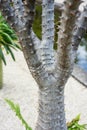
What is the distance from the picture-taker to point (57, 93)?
2.73 metres

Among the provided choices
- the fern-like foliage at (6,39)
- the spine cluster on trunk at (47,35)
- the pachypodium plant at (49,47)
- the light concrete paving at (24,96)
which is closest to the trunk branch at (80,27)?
the pachypodium plant at (49,47)

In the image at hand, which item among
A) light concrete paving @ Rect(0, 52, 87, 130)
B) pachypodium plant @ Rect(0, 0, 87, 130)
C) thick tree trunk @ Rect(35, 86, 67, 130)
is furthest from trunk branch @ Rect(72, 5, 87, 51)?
light concrete paving @ Rect(0, 52, 87, 130)

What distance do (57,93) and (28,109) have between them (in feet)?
6.09

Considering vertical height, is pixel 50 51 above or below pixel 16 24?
below

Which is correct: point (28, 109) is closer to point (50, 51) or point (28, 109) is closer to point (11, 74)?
point (11, 74)

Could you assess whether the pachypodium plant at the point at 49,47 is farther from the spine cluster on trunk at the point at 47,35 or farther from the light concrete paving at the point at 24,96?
the light concrete paving at the point at 24,96

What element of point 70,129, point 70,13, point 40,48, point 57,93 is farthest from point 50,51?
point 70,129

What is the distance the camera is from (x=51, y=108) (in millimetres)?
2766

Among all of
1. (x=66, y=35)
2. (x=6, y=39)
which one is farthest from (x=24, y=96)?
(x=66, y=35)

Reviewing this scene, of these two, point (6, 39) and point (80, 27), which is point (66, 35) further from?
point (6, 39)

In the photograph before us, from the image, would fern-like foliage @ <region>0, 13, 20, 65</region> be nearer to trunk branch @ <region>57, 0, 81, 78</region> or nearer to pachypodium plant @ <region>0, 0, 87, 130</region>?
pachypodium plant @ <region>0, 0, 87, 130</region>

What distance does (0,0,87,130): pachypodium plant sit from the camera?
7.22 ft

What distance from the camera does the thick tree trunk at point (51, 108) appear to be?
8.95 feet

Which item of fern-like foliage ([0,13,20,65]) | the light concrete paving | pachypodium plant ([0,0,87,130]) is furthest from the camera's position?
fern-like foliage ([0,13,20,65])
